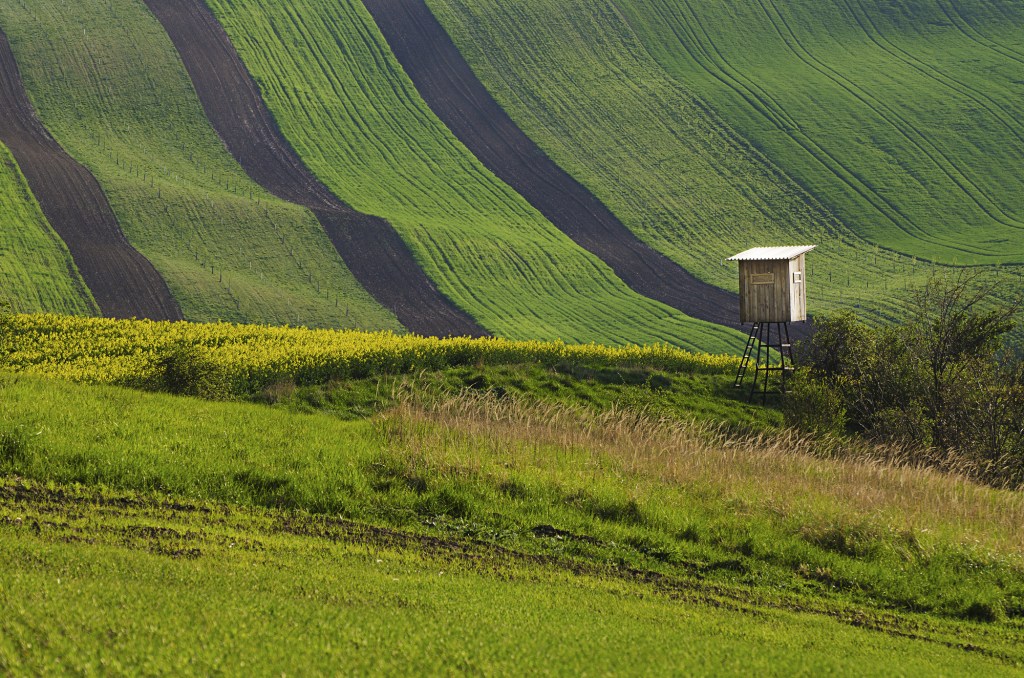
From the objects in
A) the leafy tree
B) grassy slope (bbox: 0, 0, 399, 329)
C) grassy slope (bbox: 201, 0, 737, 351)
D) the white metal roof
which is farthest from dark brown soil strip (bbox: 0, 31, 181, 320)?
the leafy tree

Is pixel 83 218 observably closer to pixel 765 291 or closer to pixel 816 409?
pixel 765 291

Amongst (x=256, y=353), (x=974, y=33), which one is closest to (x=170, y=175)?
(x=256, y=353)

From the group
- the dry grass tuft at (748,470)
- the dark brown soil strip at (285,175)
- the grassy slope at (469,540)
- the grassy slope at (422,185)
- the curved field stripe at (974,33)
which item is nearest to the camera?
the grassy slope at (469,540)

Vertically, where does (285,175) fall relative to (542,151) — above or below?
below

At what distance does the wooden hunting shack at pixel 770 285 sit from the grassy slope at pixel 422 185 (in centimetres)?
2176

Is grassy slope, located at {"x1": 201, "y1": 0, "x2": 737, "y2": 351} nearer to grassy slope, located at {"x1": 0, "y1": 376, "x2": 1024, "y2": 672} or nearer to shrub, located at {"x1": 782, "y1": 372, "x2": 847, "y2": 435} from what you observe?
shrub, located at {"x1": 782, "y1": 372, "x2": 847, "y2": 435}

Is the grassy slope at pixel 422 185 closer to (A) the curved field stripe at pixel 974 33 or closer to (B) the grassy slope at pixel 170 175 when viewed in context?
(B) the grassy slope at pixel 170 175

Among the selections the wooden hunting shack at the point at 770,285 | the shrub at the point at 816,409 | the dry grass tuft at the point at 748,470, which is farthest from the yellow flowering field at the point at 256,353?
the dry grass tuft at the point at 748,470

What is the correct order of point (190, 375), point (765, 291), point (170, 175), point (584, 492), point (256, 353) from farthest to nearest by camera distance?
point (170, 175) < point (765, 291) < point (256, 353) < point (190, 375) < point (584, 492)

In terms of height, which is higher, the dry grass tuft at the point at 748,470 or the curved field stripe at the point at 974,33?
the curved field stripe at the point at 974,33

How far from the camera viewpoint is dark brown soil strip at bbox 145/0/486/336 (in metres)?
61.2

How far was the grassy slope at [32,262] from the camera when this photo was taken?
5278 centimetres

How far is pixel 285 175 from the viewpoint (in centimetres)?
7731

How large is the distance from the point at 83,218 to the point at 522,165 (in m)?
33.5
